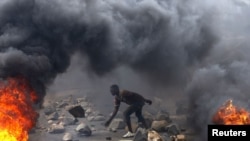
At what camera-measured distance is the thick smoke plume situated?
15586mm

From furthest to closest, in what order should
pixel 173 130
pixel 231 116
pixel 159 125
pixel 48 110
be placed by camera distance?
1. pixel 48 110
2. pixel 159 125
3. pixel 173 130
4. pixel 231 116

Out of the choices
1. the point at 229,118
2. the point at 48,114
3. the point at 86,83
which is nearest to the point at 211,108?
the point at 229,118

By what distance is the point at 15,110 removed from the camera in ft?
44.7

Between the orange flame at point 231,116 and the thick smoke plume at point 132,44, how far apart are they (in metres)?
0.70

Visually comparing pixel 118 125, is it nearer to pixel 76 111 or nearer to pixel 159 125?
pixel 159 125

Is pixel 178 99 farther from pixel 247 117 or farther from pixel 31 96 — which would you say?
pixel 31 96

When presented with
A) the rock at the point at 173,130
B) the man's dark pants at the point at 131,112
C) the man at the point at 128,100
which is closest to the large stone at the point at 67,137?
the man at the point at 128,100

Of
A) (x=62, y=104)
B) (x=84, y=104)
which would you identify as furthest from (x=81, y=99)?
(x=84, y=104)

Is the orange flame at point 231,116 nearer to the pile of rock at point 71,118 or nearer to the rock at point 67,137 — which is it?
the pile of rock at point 71,118

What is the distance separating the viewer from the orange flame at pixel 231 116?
15867mm

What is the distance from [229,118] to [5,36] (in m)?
10.9

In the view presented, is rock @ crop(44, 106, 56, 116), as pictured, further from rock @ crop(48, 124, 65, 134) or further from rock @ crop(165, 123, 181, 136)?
rock @ crop(165, 123, 181, 136)

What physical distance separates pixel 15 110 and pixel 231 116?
31.9 ft

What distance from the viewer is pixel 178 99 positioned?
27703 millimetres
